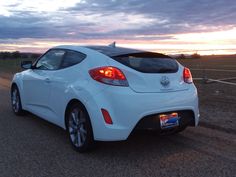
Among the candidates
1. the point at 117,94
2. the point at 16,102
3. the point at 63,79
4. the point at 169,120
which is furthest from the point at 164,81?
the point at 16,102

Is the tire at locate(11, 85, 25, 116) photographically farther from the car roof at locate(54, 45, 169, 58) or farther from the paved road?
the car roof at locate(54, 45, 169, 58)

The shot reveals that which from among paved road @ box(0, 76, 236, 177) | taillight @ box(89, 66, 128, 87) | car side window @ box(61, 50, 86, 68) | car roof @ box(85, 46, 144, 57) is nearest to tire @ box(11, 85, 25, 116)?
paved road @ box(0, 76, 236, 177)

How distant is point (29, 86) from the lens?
822 cm

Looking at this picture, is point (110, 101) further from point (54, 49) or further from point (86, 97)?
point (54, 49)

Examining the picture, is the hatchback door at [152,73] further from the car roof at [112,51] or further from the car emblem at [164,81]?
Answer: the car roof at [112,51]

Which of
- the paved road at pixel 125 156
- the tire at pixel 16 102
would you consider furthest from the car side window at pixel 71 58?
the tire at pixel 16 102

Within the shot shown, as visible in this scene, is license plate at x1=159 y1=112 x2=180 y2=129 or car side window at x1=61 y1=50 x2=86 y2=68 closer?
license plate at x1=159 y1=112 x2=180 y2=129

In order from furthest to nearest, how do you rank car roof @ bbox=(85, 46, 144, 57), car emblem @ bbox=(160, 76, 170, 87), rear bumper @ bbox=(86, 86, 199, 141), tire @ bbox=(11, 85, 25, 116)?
1. tire @ bbox=(11, 85, 25, 116)
2. car roof @ bbox=(85, 46, 144, 57)
3. car emblem @ bbox=(160, 76, 170, 87)
4. rear bumper @ bbox=(86, 86, 199, 141)

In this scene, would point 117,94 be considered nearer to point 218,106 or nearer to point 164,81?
point 164,81

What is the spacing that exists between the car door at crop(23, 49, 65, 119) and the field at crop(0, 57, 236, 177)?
40cm

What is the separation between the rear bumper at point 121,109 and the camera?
5.59 m

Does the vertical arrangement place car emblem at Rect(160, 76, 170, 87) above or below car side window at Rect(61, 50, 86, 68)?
below

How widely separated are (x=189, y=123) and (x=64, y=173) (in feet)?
6.90

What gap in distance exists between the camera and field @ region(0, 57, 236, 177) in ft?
17.1
